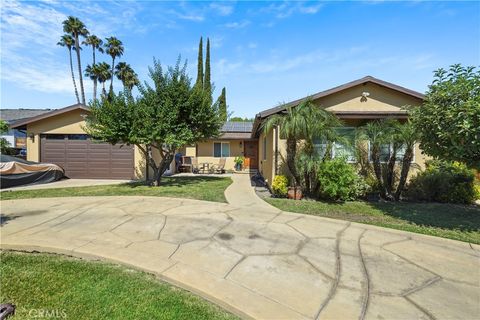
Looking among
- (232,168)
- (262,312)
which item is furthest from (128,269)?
(232,168)

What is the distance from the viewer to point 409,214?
20.5 feet

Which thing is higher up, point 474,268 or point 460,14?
point 460,14

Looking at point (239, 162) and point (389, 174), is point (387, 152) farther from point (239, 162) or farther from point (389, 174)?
point (239, 162)

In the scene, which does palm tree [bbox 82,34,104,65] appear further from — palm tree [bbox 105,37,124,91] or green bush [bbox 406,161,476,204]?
green bush [bbox 406,161,476,204]

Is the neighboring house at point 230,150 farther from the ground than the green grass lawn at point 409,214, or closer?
farther from the ground

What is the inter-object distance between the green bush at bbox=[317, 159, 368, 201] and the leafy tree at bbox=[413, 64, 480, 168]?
208cm

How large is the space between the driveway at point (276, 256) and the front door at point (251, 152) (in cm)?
1228

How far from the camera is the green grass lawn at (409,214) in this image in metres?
5.04

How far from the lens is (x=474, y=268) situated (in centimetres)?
343

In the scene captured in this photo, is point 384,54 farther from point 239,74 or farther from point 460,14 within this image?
point 239,74

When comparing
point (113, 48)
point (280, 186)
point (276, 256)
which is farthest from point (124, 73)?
point (276, 256)

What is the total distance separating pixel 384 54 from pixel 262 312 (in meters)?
10.1

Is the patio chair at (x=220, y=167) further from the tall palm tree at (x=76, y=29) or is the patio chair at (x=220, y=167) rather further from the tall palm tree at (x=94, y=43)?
the tall palm tree at (x=76, y=29)

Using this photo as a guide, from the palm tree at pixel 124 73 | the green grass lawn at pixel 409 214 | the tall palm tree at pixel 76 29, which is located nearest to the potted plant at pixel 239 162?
the green grass lawn at pixel 409 214
